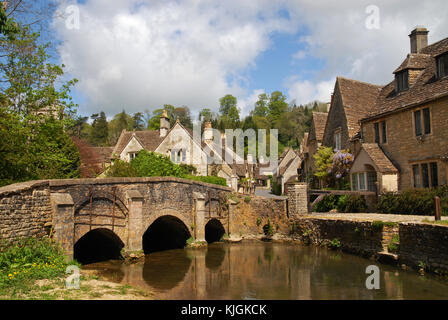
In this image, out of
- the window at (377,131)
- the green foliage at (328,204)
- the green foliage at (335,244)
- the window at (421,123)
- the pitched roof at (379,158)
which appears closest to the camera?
the green foliage at (335,244)

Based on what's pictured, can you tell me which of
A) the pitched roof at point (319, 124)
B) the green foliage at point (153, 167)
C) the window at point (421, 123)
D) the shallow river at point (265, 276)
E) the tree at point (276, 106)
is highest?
the tree at point (276, 106)

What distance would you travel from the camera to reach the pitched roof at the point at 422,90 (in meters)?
18.6

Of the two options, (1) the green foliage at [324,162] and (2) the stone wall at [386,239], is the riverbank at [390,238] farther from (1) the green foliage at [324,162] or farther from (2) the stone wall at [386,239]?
(1) the green foliage at [324,162]

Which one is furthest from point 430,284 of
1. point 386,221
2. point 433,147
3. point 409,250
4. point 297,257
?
point 433,147

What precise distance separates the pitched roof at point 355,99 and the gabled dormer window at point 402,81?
272cm

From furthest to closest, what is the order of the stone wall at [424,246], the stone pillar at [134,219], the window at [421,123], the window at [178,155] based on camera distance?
the window at [178,155] → the window at [421,123] → the stone pillar at [134,219] → the stone wall at [424,246]

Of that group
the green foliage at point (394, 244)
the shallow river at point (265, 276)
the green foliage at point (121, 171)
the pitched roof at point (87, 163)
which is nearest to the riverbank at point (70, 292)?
the shallow river at point (265, 276)

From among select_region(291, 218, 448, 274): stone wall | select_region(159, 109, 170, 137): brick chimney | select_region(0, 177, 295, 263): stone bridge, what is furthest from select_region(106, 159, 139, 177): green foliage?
select_region(159, 109, 170, 137): brick chimney

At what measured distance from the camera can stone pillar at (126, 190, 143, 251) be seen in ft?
51.8

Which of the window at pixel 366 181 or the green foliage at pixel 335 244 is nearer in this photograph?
the green foliage at pixel 335 244

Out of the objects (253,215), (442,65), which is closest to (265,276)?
(253,215)

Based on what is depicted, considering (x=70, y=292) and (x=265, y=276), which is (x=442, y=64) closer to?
(x=265, y=276)

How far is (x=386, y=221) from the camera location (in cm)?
1471

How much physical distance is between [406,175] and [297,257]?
8.38 metres
